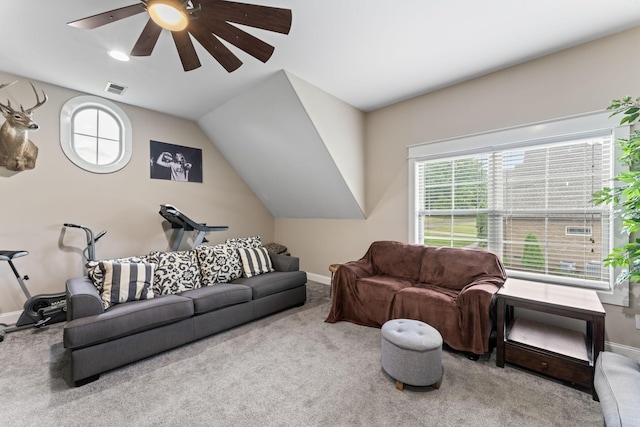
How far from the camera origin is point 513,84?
2.82m

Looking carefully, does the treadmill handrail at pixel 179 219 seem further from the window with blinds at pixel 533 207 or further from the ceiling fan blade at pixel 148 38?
the window with blinds at pixel 533 207

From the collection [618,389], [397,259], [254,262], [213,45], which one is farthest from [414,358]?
[213,45]

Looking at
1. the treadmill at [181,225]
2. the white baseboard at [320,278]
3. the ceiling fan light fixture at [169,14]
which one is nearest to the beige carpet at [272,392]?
the treadmill at [181,225]

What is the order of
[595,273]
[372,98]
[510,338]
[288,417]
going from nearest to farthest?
1. [288,417]
2. [510,338]
3. [595,273]
4. [372,98]

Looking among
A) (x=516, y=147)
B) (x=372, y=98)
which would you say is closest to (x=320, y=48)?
(x=372, y=98)

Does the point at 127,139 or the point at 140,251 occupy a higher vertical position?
the point at 127,139

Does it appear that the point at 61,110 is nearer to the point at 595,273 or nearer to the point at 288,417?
the point at 288,417

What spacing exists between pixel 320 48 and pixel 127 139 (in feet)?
9.67

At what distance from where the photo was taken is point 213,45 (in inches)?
71.6

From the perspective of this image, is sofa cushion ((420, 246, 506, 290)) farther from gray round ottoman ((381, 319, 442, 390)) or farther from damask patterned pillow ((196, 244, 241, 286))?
damask patterned pillow ((196, 244, 241, 286))

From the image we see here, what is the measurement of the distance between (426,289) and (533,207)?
138 centimetres

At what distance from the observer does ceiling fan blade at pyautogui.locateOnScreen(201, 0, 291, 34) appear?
1.48 meters

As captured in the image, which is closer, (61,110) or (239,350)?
(239,350)

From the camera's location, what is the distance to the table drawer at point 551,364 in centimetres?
188
